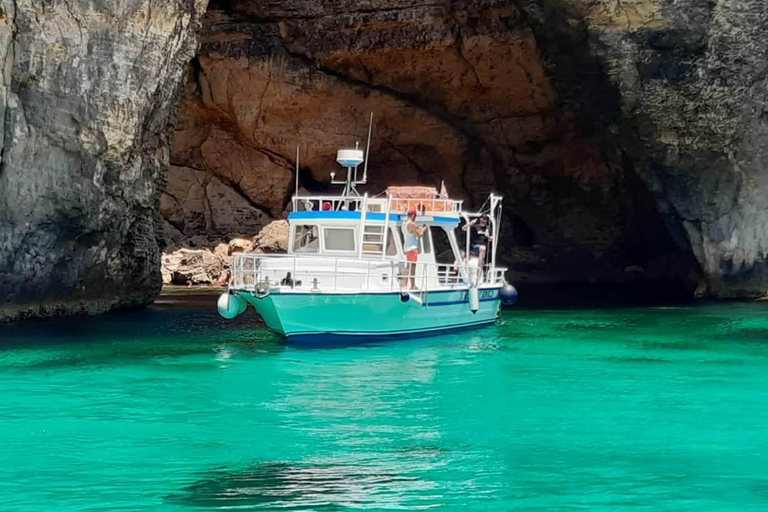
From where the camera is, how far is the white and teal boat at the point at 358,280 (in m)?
Result: 20.1

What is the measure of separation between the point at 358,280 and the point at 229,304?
2.57m

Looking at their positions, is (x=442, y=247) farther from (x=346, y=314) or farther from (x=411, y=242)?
(x=346, y=314)

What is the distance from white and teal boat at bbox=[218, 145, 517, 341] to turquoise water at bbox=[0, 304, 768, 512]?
1.93 feet

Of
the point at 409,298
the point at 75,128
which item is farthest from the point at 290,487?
the point at 75,128

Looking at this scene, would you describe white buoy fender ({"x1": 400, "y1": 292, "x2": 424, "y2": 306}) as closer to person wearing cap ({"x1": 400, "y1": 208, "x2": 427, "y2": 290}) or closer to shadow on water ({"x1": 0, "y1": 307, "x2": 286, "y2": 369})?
person wearing cap ({"x1": 400, "y1": 208, "x2": 427, "y2": 290})

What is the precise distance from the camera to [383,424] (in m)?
13.3

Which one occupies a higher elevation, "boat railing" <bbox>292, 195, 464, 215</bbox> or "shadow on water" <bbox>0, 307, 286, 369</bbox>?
"boat railing" <bbox>292, 195, 464, 215</bbox>

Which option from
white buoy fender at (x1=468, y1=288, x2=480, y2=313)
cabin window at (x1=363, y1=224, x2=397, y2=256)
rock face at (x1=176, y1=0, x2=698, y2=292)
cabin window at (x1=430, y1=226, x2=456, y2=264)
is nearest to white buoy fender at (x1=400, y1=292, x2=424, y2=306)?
cabin window at (x1=363, y1=224, x2=397, y2=256)

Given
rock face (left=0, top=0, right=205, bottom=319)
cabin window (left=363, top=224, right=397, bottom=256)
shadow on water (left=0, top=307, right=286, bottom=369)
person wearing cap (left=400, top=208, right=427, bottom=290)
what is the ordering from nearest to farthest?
1. shadow on water (left=0, top=307, right=286, bottom=369)
2. person wearing cap (left=400, top=208, right=427, bottom=290)
3. cabin window (left=363, top=224, right=397, bottom=256)
4. rock face (left=0, top=0, right=205, bottom=319)

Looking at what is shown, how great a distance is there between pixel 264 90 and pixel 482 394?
2419cm

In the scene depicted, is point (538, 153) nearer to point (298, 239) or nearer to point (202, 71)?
point (202, 71)

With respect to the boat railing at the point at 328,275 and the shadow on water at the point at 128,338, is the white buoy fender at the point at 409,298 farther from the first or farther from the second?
the shadow on water at the point at 128,338

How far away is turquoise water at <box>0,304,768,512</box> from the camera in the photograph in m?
10.3

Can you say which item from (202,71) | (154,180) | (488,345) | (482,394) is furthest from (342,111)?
(482,394)
